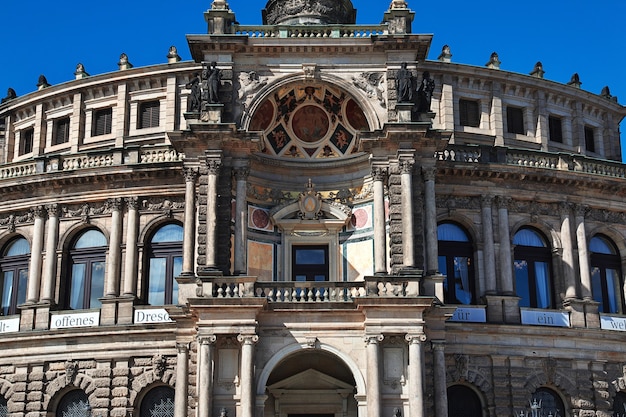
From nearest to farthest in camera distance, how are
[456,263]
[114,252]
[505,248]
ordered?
[505,248] → [456,263] → [114,252]

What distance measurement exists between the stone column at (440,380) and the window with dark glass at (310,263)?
18.9 feet

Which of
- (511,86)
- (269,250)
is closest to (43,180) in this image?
(269,250)

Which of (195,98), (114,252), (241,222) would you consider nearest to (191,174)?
(241,222)

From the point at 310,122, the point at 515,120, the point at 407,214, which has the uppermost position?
the point at 515,120

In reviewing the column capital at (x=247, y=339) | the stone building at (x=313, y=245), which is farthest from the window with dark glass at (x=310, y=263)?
the column capital at (x=247, y=339)

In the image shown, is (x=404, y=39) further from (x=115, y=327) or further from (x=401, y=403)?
(x=115, y=327)

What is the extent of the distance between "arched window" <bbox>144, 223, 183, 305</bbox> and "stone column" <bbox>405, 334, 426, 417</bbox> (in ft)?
40.1

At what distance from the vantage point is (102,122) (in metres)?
45.6

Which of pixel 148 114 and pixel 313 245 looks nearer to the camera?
pixel 313 245

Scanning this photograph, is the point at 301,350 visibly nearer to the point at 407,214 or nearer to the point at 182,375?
the point at 182,375

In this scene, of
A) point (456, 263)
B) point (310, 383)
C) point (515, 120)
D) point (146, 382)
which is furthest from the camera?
point (515, 120)

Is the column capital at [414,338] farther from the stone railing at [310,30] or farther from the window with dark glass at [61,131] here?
the window with dark glass at [61,131]

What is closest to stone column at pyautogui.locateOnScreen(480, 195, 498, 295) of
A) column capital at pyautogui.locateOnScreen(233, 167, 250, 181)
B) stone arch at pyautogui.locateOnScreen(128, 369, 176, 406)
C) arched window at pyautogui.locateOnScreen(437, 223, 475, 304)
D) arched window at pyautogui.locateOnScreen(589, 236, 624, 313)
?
arched window at pyautogui.locateOnScreen(437, 223, 475, 304)

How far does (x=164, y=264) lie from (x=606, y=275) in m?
20.1
